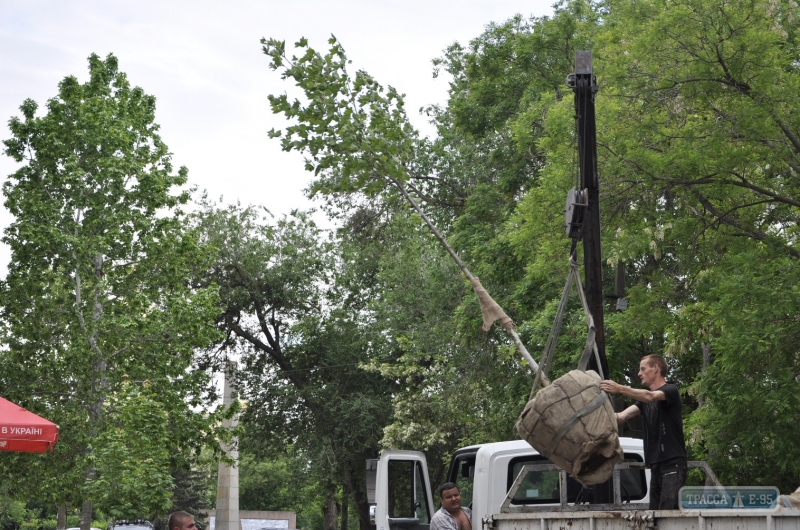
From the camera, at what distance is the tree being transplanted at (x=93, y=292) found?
21297mm

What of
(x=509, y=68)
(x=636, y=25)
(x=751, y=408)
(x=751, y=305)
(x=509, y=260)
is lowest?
(x=751, y=408)

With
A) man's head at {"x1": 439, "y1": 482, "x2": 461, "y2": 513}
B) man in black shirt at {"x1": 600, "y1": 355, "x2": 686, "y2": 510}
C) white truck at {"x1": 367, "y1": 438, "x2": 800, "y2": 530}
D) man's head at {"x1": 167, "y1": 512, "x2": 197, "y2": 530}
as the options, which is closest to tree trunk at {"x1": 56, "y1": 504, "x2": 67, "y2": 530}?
white truck at {"x1": 367, "y1": 438, "x2": 800, "y2": 530}

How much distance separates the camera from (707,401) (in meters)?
17.2

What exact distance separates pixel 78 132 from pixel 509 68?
433 inches

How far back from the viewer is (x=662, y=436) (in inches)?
289

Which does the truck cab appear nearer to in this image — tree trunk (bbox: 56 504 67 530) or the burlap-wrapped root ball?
the burlap-wrapped root ball

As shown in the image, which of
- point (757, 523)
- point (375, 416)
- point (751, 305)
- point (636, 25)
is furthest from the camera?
point (375, 416)

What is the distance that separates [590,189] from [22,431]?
22.0 feet

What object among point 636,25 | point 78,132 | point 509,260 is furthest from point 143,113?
point 636,25

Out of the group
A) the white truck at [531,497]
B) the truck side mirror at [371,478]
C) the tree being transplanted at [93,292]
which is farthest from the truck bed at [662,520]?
the tree being transplanted at [93,292]

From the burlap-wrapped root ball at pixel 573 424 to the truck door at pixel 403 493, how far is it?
6.25 metres

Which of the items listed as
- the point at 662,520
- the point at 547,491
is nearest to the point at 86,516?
the point at 547,491

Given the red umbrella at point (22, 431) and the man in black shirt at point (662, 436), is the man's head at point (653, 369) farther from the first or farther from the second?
the red umbrella at point (22, 431)

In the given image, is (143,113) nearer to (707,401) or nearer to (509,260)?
(509,260)
